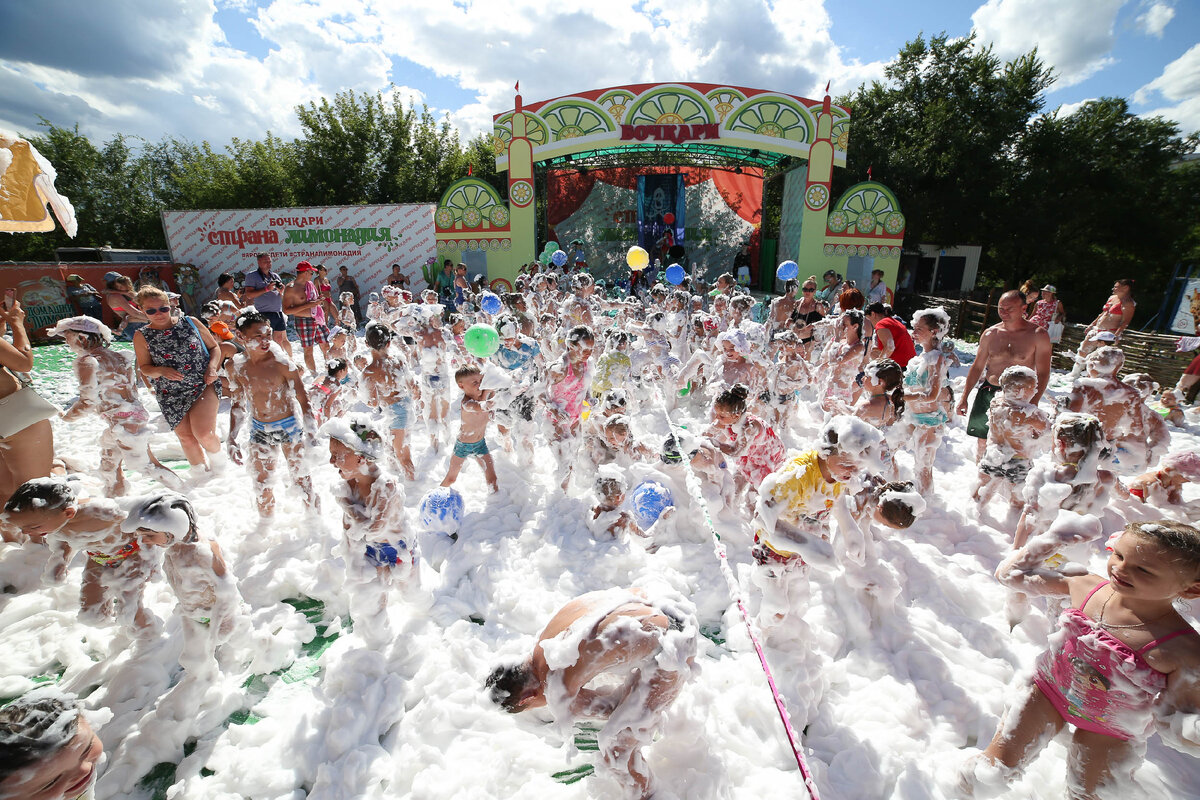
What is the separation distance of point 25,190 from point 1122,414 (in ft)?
27.9

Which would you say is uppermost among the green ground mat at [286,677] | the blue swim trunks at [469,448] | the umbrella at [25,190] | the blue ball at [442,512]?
the umbrella at [25,190]

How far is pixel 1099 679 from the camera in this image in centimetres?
195

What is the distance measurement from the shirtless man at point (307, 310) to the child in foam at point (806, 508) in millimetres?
7489

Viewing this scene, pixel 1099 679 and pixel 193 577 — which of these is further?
pixel 193 577

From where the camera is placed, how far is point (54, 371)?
10.1 metres

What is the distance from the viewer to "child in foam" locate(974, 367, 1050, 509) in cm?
419

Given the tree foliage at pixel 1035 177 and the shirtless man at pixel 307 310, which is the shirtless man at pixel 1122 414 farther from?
the tree foliage at pixel 1035 177

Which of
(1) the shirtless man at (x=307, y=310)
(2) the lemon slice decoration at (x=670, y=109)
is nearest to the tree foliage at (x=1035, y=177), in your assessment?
(2) the lemon slice decoration at (x=670, y=109)

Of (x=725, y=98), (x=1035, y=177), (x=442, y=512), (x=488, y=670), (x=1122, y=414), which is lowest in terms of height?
(x=488, y=670)

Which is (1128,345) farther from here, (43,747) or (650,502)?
(43,747)

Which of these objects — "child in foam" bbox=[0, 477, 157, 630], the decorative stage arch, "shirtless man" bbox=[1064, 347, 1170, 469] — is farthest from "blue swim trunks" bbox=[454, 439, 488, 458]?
the decorative stage arch

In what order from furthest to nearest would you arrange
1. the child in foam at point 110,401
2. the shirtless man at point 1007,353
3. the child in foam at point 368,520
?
the shirtless man at point 1007,353
the child in foam at point 110,401
the child in foam at point 368,520


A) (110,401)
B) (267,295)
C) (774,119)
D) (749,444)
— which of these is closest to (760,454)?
(749,444)

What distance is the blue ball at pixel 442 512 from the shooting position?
4412 millimetres
